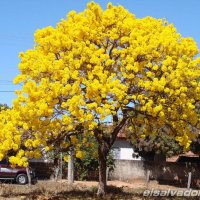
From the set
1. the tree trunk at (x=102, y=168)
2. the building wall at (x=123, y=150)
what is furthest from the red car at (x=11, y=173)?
the building wall at (x=123, y=150)

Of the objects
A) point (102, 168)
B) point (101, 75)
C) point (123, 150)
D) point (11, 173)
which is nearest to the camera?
point (101, 75)

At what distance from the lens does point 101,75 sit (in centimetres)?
1609

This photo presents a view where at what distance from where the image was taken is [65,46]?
56.8 ft

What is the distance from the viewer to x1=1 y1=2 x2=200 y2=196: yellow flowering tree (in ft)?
52.5

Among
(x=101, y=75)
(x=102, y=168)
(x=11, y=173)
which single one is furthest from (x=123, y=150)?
(x=101, y=75)

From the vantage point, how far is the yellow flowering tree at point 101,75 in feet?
52.5

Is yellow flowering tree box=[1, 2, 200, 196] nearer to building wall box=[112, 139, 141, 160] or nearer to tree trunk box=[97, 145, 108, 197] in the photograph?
tree trunk box=[97, 145, 108, 197]

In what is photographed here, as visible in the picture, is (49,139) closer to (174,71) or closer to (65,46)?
(65,46)

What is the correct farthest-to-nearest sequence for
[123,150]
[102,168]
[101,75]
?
[123,150] < [102,168] < [101,75]

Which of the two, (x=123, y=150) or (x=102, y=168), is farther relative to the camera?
(x=123, y=150)

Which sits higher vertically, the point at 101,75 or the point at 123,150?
the point at 101,75

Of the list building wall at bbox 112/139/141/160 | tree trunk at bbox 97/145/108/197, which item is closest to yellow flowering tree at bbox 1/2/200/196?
tree trunk at bbox 97/145/108/197

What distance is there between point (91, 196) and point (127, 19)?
327 inches

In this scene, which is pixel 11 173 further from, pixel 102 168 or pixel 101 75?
pixel 101 75
